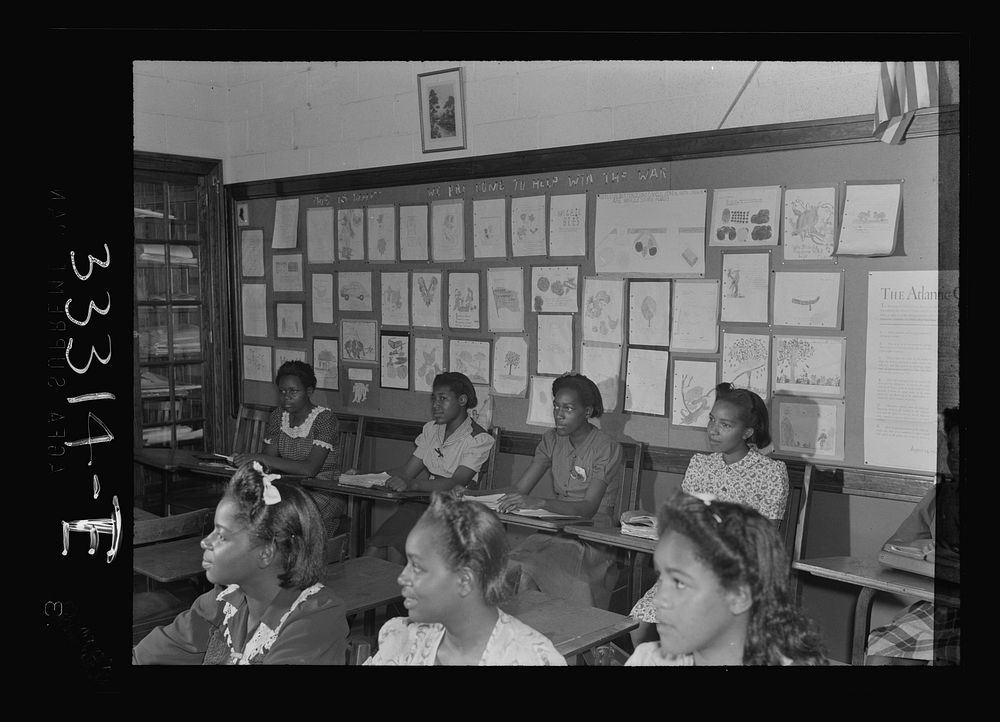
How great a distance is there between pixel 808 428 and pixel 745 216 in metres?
0.68

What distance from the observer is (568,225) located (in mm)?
2977

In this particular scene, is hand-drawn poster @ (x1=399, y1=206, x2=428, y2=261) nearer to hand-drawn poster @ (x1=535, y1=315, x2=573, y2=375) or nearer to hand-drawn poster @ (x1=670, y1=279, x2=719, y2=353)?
hand-drawn poster @ (x1=535, y1=315, x2=573, y2=375)

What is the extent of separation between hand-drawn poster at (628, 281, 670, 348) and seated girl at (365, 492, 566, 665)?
821 millimetres

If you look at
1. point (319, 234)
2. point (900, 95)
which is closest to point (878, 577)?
point (900, 95)

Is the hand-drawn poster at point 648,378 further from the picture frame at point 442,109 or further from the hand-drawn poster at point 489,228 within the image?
the picture frame at point 442,109

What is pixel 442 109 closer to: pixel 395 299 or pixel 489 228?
pixel 489 228

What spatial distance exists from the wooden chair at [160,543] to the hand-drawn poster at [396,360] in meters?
0.71

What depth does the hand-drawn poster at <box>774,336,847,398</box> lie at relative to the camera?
274 cm

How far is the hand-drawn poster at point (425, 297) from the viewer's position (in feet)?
9.98

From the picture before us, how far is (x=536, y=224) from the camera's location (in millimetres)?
3037
